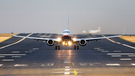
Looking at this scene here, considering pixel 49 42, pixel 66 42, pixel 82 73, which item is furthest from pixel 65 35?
pixel 82 73

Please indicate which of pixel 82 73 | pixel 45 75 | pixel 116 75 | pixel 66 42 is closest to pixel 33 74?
pixel 45 75

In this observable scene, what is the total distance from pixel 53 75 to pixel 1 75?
6407 mm

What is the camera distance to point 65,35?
43656 millimetres

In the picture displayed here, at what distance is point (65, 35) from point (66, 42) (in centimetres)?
179

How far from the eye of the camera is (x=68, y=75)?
829 inches

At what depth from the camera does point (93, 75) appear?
2111cm

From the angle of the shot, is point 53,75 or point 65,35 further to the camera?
point 65,35

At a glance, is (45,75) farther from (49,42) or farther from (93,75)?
(49,42)

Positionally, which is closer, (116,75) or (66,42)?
(116,75)

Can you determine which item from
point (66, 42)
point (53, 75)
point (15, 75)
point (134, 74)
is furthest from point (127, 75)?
point (66, 42)

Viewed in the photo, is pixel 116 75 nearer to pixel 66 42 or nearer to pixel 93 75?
pixel 93 75

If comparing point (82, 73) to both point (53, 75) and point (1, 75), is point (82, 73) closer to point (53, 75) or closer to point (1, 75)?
point (53, 75)

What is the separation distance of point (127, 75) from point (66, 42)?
2403 cm

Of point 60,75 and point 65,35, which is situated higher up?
point 65,35
